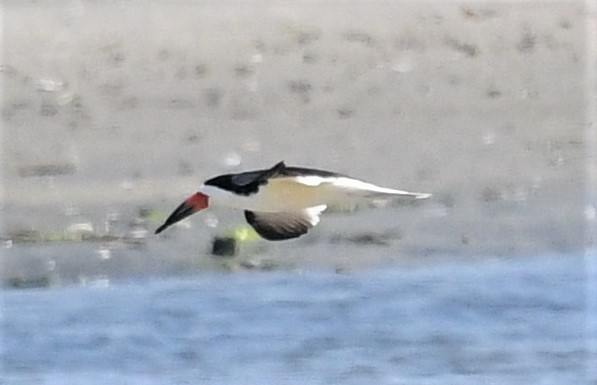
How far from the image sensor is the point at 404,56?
6770 mm

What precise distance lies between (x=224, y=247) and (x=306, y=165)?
2.08 ft

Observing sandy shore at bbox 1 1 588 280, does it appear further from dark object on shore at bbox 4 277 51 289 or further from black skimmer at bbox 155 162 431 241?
black skimmer at bbox 155 162 431 241

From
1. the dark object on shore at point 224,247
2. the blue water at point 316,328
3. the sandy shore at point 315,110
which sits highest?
the sandy shore at point 315,110

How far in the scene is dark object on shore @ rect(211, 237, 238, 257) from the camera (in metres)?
5.61

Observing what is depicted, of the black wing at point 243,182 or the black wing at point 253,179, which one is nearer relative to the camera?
the black wing at point 253,179

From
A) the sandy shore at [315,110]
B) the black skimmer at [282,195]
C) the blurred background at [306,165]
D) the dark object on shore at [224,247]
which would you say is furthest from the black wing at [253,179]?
the sandy shore at [315,110]

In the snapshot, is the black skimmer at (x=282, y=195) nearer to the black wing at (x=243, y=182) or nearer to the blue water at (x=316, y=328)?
the black wing at (x=243, y=182)

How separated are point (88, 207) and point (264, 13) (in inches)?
54.2

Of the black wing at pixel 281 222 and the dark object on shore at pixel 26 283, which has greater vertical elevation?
the dark object on shore at pixel 26 283

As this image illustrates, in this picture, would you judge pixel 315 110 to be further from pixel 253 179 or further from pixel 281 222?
pixel 253 179

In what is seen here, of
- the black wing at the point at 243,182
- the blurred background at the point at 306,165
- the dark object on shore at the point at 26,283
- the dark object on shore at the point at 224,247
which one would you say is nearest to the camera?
the black wing at the point at 243,182

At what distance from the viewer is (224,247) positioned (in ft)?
18.4

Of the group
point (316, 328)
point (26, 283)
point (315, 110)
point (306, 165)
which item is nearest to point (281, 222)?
point (316, 328)

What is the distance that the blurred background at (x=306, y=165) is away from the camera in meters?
5.34
